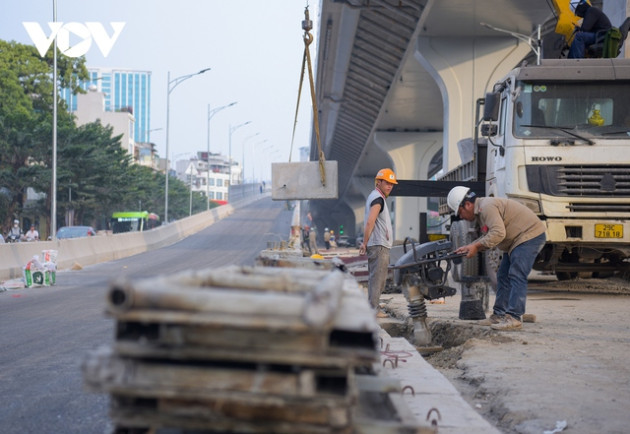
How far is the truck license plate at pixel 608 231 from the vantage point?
14.7 metres

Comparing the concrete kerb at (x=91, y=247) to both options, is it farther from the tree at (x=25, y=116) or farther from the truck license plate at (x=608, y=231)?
the truck license plate at (x=608, y=231)

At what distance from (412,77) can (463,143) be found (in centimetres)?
1359

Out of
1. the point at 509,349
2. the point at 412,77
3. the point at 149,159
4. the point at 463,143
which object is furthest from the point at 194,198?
the point at 509,349

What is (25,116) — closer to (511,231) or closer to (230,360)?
(511,231)

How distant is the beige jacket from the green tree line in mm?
42638

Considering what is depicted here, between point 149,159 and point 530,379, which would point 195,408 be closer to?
point 530,379

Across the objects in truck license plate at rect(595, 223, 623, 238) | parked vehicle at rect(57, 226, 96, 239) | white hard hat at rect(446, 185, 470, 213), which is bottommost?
parked vehicle at rect(57, 226, 96, 239)

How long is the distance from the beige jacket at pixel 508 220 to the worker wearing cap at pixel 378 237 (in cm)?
135

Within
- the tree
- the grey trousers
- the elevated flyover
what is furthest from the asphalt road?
the tree

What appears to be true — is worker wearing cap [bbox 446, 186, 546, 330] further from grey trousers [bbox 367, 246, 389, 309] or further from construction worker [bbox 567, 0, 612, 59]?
construction worker [bbox 567, 0, 612, 59]

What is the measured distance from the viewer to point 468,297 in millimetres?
12508

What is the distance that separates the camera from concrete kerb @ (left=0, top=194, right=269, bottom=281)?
26031 millimetres

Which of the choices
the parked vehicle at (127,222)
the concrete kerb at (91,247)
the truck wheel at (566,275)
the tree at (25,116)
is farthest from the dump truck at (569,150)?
the parked vehicle at (127,222)

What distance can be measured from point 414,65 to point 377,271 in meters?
20.5
